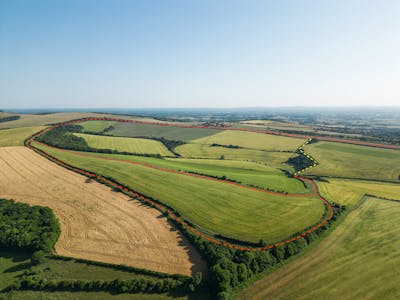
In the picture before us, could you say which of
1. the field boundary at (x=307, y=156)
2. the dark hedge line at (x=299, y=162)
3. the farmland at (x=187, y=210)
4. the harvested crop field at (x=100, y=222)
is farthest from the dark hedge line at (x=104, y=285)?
the dark hedge line at (x=299, y=162)

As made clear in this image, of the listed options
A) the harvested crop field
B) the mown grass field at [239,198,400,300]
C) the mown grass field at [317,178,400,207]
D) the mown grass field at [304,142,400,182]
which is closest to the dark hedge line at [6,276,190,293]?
the harvested crop field

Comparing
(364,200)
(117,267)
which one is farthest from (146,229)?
(364,200)

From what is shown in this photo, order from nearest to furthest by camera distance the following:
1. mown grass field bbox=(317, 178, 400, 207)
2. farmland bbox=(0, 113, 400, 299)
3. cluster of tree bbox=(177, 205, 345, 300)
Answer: cluster of tree bbox=(177, 205, 345, 300) → farmland bbox=(0, 113, 400, 299) → mown grass field bbox=(317, 178, 400, 207)

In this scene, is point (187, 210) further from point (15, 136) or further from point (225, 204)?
point (15, 136)

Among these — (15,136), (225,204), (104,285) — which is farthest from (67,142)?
(104,285)

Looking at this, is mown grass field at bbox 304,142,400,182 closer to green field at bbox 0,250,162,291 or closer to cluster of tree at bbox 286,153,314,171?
cluster of tree at bbox 286,153,314,171

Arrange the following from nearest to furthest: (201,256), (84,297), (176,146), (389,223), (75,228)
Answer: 1. (84,297)
2. (201,256)
3. (75,228)
4. (389,223)
5. (176,146)

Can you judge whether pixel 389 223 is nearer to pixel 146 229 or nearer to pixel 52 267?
pixel 146 229
